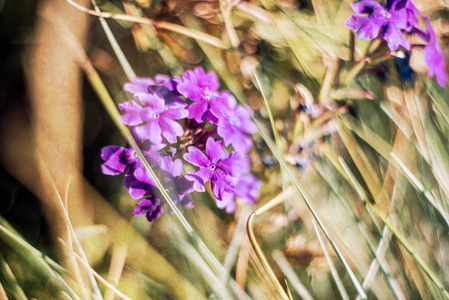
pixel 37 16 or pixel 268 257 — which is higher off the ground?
pixel 37 16

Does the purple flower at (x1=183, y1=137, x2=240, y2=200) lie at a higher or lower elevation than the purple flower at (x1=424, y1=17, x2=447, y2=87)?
lower

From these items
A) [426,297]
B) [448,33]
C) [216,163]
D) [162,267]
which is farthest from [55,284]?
[448,33]

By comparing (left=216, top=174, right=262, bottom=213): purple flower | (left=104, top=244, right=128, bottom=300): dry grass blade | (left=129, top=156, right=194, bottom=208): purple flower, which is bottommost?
(left=104, top=244, right=128, bottom=300): dry grass blade

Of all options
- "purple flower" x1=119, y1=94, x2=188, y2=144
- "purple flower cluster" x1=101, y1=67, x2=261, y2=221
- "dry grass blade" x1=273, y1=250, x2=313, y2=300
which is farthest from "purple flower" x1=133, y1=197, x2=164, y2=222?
"dry grass blade" x1=273, y1=250, x2=313, y2=300

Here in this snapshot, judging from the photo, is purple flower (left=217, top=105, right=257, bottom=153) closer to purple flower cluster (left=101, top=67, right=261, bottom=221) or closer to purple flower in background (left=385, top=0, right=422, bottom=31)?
purple flower cluster (left=101, top=67, right=261, bottom=221)

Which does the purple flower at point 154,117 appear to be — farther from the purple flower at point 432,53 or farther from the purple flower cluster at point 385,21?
the purple flower at point 432,53

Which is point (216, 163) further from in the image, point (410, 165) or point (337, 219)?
point (410, 165)

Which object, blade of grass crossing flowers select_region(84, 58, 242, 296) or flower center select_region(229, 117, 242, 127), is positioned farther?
flower center select_region(229, 117, 242, 127)
